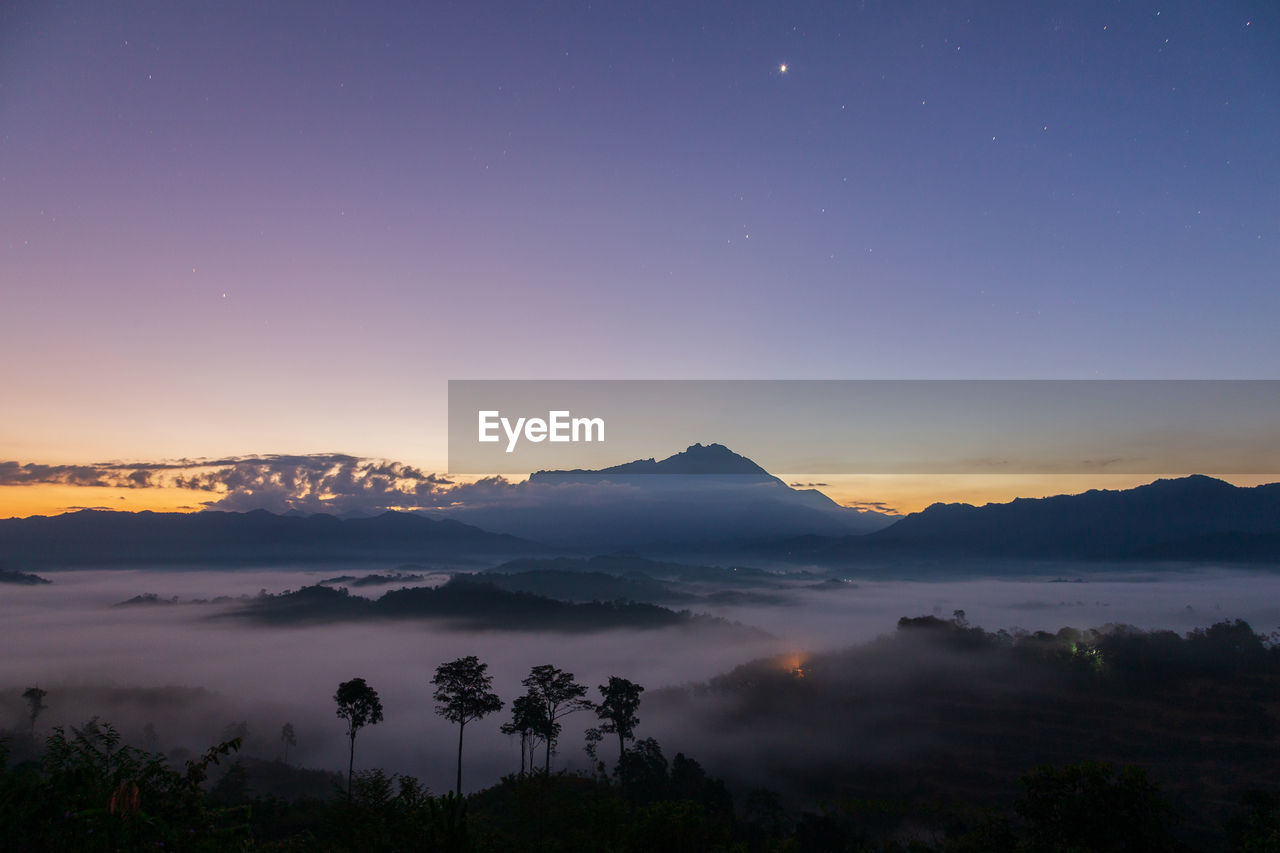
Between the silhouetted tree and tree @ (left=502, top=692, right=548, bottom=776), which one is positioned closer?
the silhouetted tree

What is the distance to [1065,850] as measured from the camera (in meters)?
38.2

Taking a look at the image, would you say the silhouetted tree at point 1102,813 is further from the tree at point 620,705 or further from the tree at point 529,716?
the tree at point 529,716

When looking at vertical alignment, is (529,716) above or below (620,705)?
above

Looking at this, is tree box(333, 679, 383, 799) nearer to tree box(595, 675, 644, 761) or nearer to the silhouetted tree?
tree box(595, 675, 644, 761)

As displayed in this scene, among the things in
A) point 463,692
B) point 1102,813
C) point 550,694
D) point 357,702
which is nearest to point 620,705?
point 550,694

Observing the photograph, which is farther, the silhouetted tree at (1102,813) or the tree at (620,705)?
the tree at (620,705)

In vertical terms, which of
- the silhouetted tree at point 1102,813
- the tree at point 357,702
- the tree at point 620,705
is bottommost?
the tree at point 620,705

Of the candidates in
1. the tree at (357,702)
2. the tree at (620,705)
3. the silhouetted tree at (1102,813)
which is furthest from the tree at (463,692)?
the silhouetted tree at (1102,813)

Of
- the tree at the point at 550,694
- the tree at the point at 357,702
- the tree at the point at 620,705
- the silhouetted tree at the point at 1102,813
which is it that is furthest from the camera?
the tree at the point at 620,705

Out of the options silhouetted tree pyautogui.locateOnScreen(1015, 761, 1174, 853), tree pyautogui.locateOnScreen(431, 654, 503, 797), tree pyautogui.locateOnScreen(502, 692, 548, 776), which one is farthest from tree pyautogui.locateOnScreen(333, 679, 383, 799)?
silhouetted tree pyautogui.locateOnScreen(1015, 761, 1174, 853)

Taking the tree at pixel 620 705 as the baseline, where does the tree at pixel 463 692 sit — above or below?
above

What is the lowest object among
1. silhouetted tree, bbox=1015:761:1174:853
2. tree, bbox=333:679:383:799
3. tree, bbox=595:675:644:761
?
tree, bbox=595:675:644:761

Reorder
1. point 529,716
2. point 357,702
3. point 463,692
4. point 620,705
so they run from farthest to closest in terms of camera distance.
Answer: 1. point 620,705
2. point 529,716
3. point 463,692
4. point 357,702

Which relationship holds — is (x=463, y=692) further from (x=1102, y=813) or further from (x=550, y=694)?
(x=1102, y=813)
